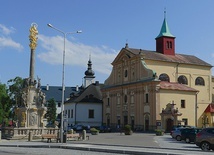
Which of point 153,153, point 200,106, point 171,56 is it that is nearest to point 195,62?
point 171,56

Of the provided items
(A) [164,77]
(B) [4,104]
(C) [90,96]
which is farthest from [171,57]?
(B) [4,104]

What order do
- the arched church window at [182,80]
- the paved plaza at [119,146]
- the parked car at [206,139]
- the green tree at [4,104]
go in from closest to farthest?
the paved plaza at [119,146], the parked car at [206,139], the green tree at [4,104], the arched church window at [182,80]

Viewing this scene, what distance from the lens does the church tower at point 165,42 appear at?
69.9 metres

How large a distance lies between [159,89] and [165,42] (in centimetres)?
1467

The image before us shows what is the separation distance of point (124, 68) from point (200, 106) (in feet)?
51.9

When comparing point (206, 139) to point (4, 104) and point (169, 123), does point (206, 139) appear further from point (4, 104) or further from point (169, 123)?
point (4, 104)

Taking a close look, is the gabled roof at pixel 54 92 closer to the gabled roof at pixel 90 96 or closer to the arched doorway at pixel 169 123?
the gabled roof at pixel 90 96

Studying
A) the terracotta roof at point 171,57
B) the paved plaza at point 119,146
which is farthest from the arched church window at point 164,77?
the paved plaza at point 119,146

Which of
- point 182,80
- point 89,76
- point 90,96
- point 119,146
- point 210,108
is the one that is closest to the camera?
point 119,146

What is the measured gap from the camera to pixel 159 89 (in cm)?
5869

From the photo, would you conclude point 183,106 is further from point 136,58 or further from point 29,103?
point 29,103

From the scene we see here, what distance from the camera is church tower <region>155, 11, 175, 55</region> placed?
2753 inches

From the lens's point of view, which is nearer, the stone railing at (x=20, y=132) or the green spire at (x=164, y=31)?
the stone railing at (x=20, y=132)

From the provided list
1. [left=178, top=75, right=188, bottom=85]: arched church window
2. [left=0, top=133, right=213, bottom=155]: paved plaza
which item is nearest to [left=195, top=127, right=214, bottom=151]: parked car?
[left=0, top=133, right=213, bottom=155]: paved plaza
